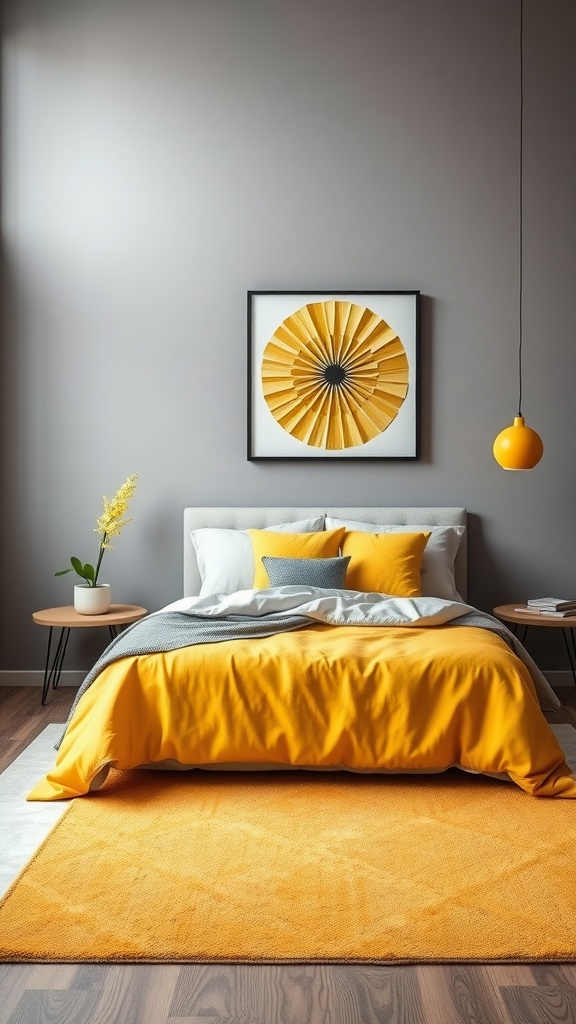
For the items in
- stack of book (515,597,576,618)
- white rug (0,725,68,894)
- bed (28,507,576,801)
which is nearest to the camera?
white rug (0,725,68,894)

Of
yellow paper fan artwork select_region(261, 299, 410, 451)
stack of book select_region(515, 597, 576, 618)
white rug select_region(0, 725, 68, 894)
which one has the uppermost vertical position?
yellow paper fan artwork select_region(261, 299, 410, 451)

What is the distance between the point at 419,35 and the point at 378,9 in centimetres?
27

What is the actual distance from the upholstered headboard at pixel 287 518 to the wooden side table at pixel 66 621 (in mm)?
357

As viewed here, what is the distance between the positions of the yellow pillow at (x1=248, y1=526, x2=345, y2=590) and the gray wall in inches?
20.4

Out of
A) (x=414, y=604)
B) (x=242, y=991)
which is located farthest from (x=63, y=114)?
(x=242, y=991)

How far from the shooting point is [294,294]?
524cm

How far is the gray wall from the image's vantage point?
521cm

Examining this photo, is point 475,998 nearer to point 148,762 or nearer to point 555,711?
point 148,762

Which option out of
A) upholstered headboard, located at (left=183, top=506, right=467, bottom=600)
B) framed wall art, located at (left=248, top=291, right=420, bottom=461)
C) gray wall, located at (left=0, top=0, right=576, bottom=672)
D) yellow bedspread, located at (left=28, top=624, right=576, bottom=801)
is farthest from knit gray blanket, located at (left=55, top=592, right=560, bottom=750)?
framed wall art, located at (left=248, top=291, right=420, bottom=461)

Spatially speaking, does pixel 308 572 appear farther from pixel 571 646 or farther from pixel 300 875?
pixel 300 875

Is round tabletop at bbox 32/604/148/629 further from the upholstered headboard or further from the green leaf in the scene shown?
the upholstered headboard

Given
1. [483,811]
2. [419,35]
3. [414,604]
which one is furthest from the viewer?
[419,35]

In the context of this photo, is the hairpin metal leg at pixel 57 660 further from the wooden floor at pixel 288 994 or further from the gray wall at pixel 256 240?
the wooden floor at pixel 288 994

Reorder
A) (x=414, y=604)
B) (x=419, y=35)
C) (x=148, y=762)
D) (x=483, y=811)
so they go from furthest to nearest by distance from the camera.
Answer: (x=419, y=35), (x=414, y=604), (x=148, y=762), (x=483, y=811)
